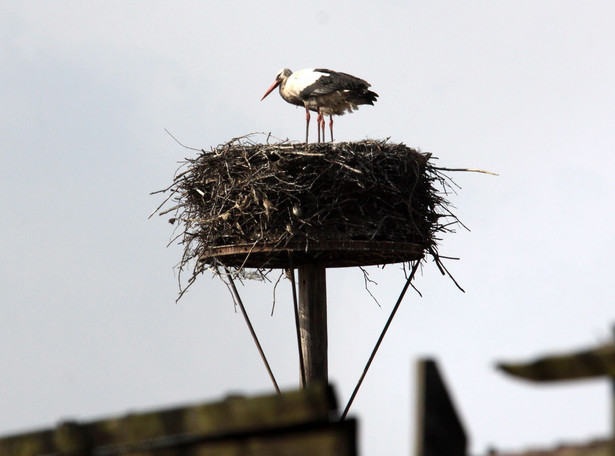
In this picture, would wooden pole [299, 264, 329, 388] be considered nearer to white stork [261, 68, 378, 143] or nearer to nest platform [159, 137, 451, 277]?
nest platform [159, 137, 451, 277]

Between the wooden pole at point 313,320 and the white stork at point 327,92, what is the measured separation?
267 centimetres

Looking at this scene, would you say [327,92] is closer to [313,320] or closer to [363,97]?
[363,97]

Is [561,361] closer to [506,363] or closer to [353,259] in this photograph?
[506,363]

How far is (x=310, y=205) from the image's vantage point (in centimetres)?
1005

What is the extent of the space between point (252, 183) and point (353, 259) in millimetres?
1355

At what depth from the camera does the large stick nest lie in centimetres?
1001

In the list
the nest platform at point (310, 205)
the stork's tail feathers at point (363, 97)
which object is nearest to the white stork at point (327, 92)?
the stork's tail feathers at point (363, 97)

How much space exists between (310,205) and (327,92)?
316 centimetres

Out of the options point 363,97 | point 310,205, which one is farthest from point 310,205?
point 363,97

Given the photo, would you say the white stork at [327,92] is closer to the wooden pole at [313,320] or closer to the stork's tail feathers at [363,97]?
the stork's tail feathers at [363,97]

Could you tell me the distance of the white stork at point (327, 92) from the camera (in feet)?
42.2

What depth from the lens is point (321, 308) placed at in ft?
36.1

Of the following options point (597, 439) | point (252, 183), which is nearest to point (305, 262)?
point (252, 183)

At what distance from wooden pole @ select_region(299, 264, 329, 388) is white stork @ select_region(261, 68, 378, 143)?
2.67 m
